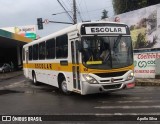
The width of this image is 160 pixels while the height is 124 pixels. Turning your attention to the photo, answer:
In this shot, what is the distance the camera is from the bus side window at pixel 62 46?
615 inches

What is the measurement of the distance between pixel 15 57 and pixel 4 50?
2874mm

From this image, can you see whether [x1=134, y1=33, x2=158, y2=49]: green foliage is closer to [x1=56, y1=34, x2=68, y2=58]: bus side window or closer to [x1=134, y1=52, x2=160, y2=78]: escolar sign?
[x1=134, y1=52, x2=160, y2=78]: escolar sign

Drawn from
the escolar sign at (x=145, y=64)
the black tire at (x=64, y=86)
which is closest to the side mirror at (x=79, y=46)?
the black tire at (x=64, y=86)

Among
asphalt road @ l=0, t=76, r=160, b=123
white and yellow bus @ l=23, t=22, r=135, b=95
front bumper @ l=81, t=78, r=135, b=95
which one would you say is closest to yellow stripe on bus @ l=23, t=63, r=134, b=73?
white and yellow bus @ l=23, t=22, r=135, b=95

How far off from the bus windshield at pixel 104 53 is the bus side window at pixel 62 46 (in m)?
1.75

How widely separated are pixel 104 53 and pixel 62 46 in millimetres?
2691

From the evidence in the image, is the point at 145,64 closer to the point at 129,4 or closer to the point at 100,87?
the point at 100,87

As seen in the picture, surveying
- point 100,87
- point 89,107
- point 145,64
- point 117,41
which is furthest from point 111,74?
point 145,64

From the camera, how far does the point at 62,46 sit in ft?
53.1

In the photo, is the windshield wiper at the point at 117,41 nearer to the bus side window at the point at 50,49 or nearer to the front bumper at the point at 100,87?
the front bumper at the point at 100,87

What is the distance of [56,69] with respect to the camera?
675 inches

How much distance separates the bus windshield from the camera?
14.0m

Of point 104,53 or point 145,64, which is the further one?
point 145,64

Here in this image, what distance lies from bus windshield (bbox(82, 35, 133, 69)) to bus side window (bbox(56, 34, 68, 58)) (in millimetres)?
1746
